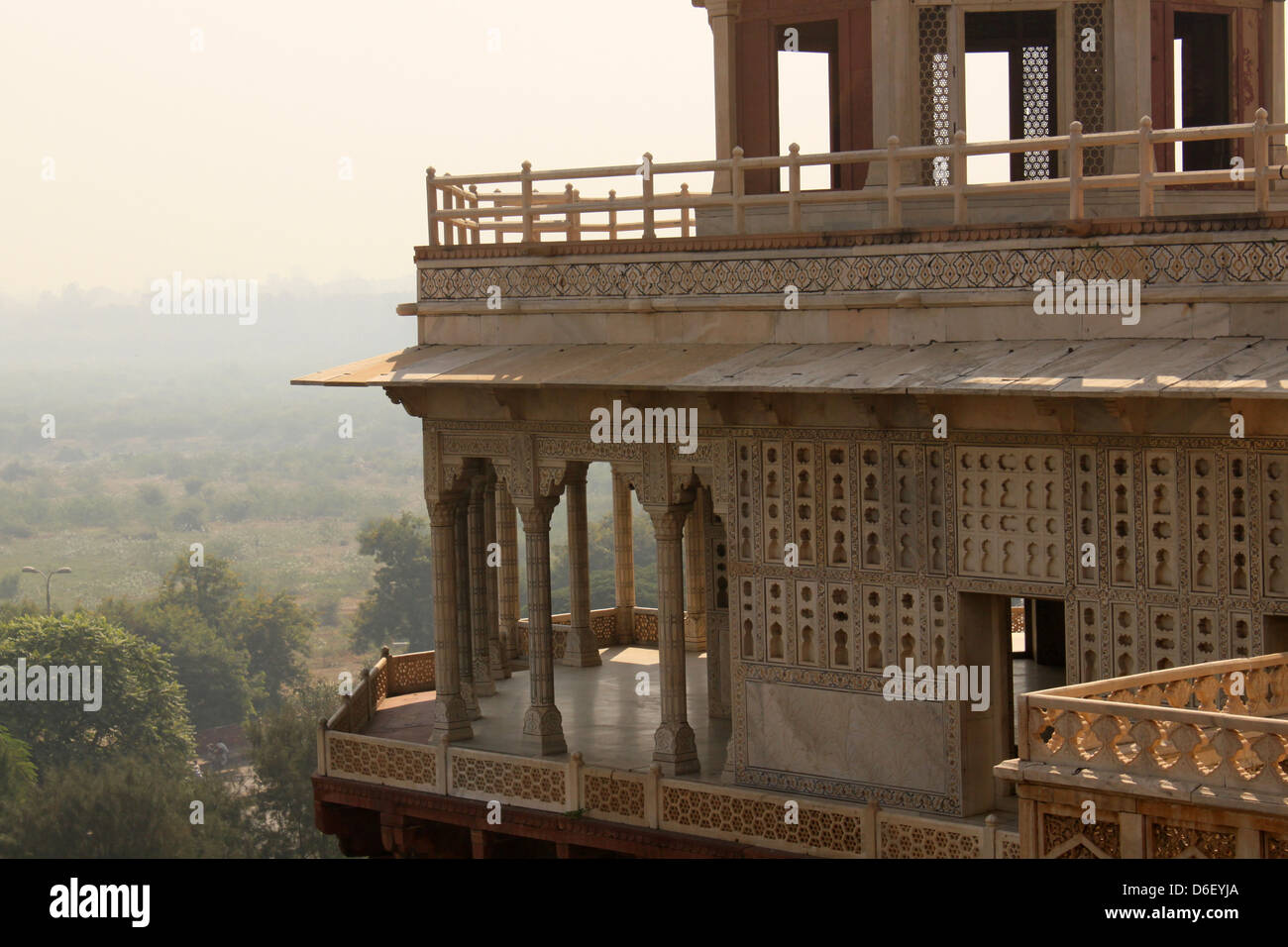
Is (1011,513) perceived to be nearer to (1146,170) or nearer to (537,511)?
(1146,170)

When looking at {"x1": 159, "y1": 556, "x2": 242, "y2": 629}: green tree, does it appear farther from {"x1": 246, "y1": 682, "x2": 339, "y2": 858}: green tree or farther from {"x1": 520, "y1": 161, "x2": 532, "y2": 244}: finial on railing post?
{"x1": 520, "y1": 161, "x2": 532, "y2": 244}: finial on railing post

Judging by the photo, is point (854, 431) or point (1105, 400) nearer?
point (1105, 400)

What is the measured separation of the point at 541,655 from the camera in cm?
1667

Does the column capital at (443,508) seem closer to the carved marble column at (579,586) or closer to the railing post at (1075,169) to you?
the carved marble column at (579,586)

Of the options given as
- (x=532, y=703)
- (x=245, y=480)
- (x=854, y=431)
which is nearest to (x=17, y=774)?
(x=532, y=703)

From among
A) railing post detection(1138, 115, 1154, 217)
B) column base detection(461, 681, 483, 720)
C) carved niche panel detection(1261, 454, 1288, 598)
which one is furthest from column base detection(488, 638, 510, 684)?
carved niche panel detection(1261, 454, 1288, 598)

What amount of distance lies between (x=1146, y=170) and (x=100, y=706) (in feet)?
186

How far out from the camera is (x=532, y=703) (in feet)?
55.1

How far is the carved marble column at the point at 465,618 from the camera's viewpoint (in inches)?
701

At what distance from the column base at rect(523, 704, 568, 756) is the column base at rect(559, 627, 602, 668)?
3.54 m

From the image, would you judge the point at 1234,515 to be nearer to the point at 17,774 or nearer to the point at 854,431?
the point at 854,431

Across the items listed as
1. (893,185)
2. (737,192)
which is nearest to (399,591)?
(737,192)
